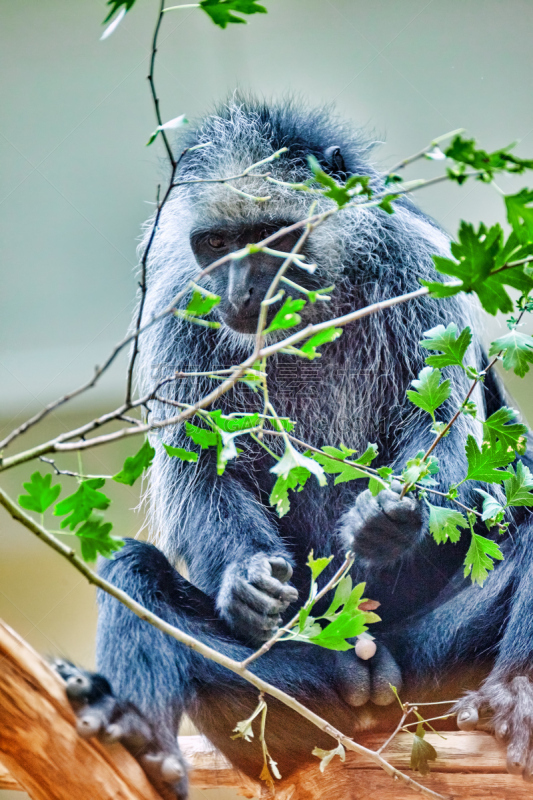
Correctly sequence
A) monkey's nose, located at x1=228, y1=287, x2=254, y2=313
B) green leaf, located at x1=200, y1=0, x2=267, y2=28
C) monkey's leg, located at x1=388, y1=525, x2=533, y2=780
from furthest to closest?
monkey's nose, located at x1=228, y1=287, x2=254, y2=313 → monkey's leg, located at x1=388, y1=525, x2=533, y2=780 → green leaf, located at x1=200, y1=0, x2=267, y2=28

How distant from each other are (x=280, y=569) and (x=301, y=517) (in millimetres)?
192

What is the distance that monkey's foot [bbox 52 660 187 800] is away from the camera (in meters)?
0.87

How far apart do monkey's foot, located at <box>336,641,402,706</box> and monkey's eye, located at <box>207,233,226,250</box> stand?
2.53 ft

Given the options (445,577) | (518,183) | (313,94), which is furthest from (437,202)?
(445,577)

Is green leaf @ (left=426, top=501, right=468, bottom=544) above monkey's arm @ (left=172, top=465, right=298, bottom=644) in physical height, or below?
below

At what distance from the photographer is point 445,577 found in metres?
1.18

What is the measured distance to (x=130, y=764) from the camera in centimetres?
90

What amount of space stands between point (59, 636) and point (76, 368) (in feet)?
1.68

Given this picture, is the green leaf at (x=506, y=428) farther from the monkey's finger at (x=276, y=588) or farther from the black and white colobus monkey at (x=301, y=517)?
the monkey's finger at (x=276, y=588)

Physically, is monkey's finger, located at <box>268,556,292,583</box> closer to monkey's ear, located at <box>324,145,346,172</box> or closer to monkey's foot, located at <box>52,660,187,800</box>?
monkey's foot, located at <box>52,660,187,800</box>

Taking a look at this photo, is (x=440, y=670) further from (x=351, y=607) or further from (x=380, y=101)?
(x=380, y=101)

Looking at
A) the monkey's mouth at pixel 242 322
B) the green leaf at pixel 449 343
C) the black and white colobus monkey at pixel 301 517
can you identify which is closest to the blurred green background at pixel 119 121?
the black and white colobus monkey at pixel 301 517

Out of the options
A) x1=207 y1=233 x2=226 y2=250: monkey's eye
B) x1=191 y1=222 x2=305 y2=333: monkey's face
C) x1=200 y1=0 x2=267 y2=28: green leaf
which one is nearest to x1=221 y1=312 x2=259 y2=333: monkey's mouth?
x1=191 y1=222 x2=305 y2=333: monkey's face

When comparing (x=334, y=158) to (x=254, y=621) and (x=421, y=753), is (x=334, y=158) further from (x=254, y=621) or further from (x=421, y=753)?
(x=421, y=753)
